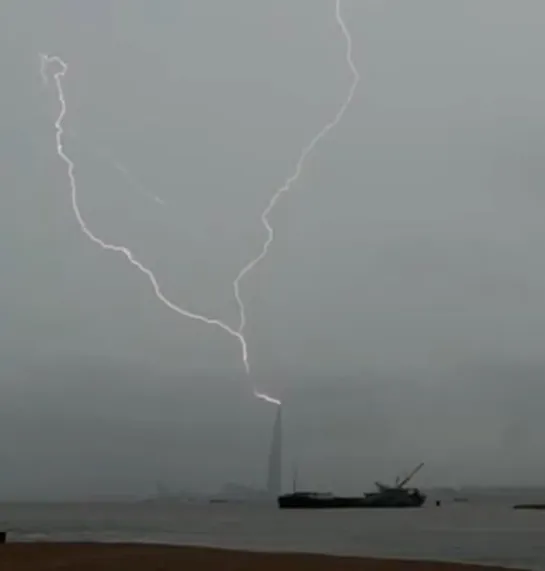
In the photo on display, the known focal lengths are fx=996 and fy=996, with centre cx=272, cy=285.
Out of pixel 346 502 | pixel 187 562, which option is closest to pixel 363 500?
pixel 346 502

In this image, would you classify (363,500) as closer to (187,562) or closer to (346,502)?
(346,502)

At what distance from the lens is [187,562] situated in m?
37.8

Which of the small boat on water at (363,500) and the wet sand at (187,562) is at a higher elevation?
the small boat on water at (363,500)

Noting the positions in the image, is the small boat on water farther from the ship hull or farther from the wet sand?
the wet sand

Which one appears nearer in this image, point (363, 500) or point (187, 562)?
point (187, 562)

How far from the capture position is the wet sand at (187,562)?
35866mm

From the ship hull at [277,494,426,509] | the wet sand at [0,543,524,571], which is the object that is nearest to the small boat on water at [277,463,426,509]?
the ship hull at [277,494,426,509]

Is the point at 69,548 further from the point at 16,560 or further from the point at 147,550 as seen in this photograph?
the point at 16,560

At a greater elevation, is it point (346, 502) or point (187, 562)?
point (346, 502)

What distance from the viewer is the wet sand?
3587 cm

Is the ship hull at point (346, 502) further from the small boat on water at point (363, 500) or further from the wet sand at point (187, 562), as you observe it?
the wet sand at point (187, 562)

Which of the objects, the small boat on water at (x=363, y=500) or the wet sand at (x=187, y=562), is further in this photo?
the small boat on water at (x=363, y=500)

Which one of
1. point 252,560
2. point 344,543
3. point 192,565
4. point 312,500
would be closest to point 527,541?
point 344,543

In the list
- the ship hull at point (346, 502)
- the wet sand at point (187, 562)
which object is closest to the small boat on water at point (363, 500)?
the ship hull at point (346, 502)
